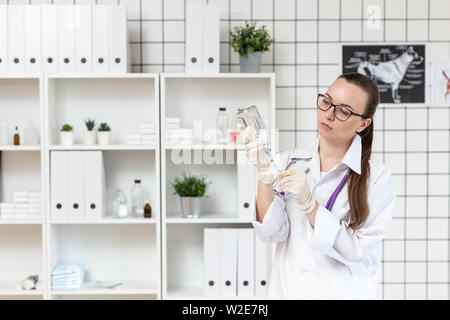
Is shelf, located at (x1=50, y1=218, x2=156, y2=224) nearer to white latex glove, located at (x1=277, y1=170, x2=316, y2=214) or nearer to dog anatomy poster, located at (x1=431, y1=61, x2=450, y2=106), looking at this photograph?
white latex glove, located at (x1=277, y1=170, x2=316, y2=214)

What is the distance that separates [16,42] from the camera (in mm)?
2480

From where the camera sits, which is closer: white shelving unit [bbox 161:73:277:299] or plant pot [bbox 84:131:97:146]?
plant pot [bbox 84:131:97:146]

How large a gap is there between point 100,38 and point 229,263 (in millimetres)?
1310

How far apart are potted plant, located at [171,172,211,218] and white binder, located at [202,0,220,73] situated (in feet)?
1.88

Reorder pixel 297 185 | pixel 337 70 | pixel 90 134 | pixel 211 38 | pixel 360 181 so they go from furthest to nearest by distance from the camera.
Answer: pixel 337 70 → pixel 90 134 → pixel 211 38 → pixel 360 181 → pixel 297 185

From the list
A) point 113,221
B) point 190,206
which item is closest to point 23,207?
point 113,221

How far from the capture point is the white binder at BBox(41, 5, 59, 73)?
8.12 feet

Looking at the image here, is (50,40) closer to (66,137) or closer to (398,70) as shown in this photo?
(66,137)

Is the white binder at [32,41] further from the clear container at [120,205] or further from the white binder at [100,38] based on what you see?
the clear container at [120,205]

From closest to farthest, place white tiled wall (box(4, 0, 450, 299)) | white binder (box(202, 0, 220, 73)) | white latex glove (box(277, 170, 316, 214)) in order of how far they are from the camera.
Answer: white latex glove (box(277, 170, 316, 214)) < white binder (box(202, 0, 220, 73)) < white tiled wall (box(4, 0, 450, 299))

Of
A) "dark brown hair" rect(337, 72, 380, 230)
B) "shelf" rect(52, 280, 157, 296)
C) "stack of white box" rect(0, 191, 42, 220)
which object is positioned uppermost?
"dark brown hair" rect(337, 72, 380, 230)

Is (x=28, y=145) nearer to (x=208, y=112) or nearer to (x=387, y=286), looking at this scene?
(x=208, y=112)

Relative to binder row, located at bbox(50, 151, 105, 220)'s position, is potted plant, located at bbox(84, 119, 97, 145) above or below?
above

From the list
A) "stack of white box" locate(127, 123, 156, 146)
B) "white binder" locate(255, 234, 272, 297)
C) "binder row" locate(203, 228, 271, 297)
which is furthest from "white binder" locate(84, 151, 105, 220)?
"white binder" locate(255, 234, 272, 297)
